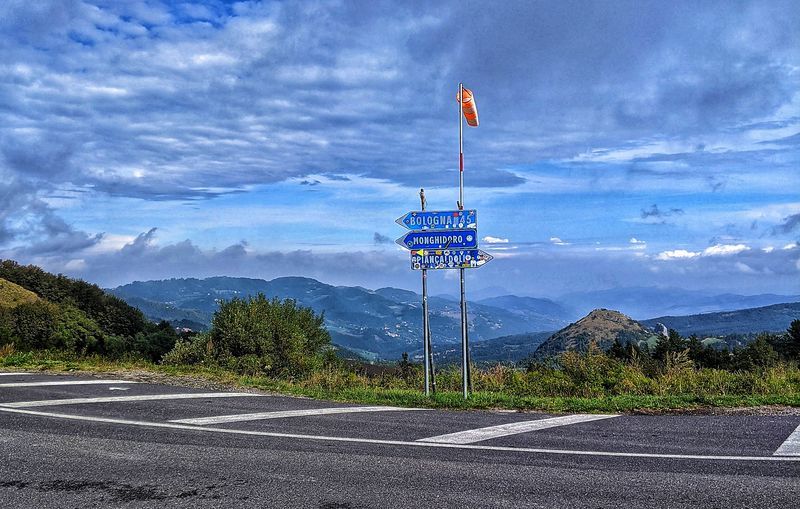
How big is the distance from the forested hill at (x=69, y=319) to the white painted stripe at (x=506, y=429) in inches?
588

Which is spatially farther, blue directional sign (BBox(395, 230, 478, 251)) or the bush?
the bush

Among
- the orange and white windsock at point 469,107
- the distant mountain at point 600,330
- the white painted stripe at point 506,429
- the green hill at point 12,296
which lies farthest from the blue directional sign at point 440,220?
the distant mountain at point 600,330

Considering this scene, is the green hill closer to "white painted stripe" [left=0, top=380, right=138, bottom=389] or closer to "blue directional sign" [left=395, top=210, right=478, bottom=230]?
"white painted stripe" [left=0, top=380, right=138, bottom=389]

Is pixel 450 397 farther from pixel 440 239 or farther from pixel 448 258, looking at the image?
pixel 440 239

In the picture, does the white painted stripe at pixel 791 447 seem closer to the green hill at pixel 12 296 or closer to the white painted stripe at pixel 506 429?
the white painted stripe at pixel 506 429

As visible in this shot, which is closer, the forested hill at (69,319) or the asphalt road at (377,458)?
the asphalt road at (377,458)

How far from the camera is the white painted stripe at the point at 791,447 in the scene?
20.0ft

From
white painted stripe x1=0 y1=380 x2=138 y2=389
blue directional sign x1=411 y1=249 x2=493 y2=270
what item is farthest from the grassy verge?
blue directional sign x1=411 y1=249 x2=493 y2=270

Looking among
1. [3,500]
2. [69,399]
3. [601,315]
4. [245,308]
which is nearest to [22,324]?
[245,308]

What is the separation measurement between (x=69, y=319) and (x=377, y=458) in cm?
3952

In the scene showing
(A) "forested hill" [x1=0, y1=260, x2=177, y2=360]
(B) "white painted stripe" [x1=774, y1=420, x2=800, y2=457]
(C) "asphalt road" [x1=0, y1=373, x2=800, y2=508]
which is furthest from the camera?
(A) "forested hill" [x1=0, y1=260, x2=177, y2=360]

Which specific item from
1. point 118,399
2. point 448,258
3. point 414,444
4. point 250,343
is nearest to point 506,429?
point 414,444

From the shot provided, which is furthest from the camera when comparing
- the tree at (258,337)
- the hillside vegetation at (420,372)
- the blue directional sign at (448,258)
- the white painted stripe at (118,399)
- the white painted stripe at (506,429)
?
the tree at (258,337)

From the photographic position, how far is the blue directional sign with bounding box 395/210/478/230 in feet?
36.8
